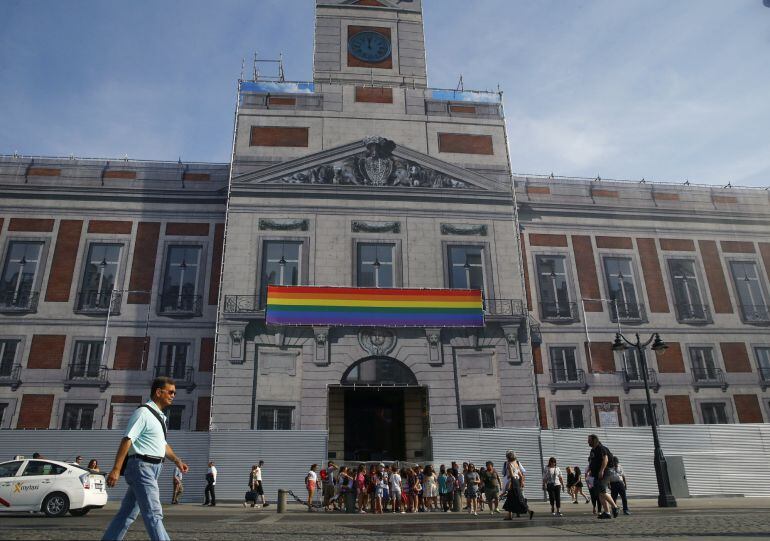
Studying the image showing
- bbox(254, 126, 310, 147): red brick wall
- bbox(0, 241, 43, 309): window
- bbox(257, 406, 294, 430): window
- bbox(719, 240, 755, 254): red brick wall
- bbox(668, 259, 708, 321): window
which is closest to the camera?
bbox(257, 406, 294, 430): window

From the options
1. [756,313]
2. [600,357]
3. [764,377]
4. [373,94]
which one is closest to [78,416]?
[373,94]

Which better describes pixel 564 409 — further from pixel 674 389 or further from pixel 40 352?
pixel 40 352

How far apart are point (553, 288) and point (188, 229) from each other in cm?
1842

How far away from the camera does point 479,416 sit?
2409 centimetres

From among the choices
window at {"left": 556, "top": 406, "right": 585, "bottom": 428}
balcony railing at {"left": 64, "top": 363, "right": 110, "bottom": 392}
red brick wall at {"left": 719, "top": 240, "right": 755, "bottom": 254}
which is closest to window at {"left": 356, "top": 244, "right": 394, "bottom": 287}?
window at {"left": 556, "top": 406, "right": 585, "bottom": 428}

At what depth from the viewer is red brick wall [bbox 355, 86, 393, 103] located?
2916cm

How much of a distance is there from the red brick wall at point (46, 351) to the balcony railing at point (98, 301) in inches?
61.6

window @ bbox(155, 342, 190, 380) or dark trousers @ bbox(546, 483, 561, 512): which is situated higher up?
window @ bbox(155, 342, 190, 380)

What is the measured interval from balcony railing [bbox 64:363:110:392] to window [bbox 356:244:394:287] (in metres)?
11.9

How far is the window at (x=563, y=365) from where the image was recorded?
26.7 meters

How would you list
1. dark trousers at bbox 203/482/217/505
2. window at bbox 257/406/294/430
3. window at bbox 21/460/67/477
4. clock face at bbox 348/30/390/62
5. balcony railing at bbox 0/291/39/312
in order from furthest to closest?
clock face at bbox 348/30/390/62 → balcony railing at bbox 0/291/39/312 → window at bbox 257/406/294/430 → dark trousers at bbox 203/482/217/505 → window at bbox 21/460/67/477

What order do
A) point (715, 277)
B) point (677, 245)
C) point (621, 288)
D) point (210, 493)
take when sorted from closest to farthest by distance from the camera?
point (210, 493)
point (621, 288)
point (715, 277)
point (677, 245)

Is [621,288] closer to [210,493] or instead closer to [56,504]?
[210,493]

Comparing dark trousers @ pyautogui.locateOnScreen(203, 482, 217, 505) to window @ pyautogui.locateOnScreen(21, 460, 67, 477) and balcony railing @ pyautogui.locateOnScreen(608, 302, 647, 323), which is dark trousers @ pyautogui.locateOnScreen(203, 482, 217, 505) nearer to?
window @ pyautogui.locateOnScreen(21, 460, 67, 477)
